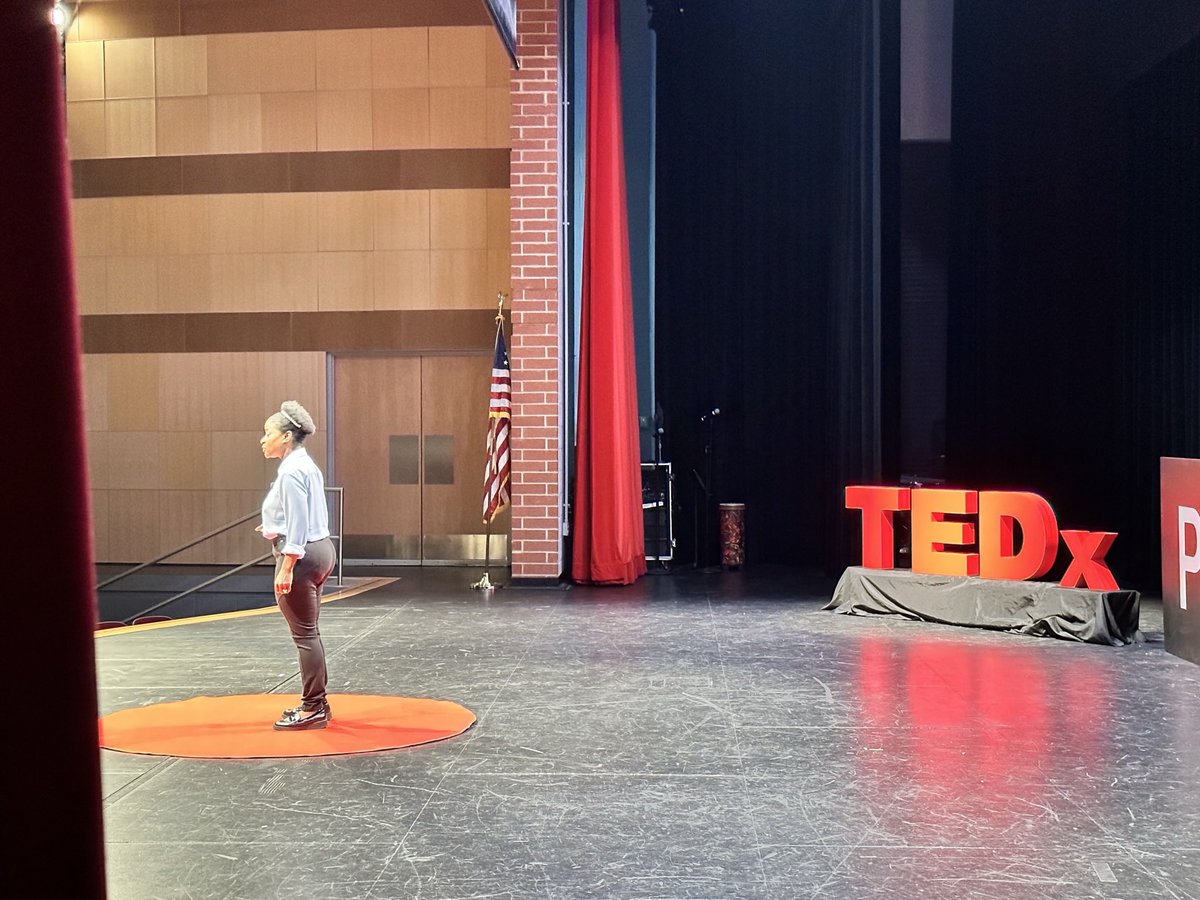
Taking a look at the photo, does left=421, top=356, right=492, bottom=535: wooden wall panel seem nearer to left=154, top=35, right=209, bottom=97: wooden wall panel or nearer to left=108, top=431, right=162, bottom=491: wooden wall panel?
left=108, top=431, right=162, bottom=491: wooden wall panel

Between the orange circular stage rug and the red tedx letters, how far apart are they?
4.13 m

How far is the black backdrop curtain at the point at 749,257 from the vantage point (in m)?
11.2

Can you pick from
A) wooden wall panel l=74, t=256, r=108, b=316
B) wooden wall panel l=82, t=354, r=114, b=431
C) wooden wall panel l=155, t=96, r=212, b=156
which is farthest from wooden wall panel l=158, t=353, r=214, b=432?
wooden wall panel l=155, t=96, r=212, b=156

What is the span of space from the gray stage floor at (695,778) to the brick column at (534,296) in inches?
100

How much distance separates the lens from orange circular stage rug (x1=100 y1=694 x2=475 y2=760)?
14.8ft

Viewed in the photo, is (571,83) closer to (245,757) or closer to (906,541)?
(906,541)

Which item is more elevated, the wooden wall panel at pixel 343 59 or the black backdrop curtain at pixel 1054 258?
the wooden wall panel at pixel 343 59

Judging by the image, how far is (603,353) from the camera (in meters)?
9.53

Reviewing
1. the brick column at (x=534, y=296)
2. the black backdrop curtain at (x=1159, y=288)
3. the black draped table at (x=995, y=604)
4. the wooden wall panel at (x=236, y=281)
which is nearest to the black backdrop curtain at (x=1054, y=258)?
the black backdrop curtain at (x=1159, y=288)

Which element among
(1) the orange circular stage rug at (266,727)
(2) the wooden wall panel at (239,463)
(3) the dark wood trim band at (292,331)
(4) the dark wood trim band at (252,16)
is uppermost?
(4) the dark wood trim band at (252,16)

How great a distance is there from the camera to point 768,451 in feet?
36.9

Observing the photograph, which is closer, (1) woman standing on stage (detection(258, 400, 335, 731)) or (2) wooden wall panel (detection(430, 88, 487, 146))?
(1) woman standing on stage (detection(258, 400, 335, 731))

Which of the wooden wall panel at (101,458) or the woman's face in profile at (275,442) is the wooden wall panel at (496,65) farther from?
the woman's face in profile at (275,442)

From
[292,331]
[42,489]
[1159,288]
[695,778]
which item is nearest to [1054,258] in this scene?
[1159,288]
